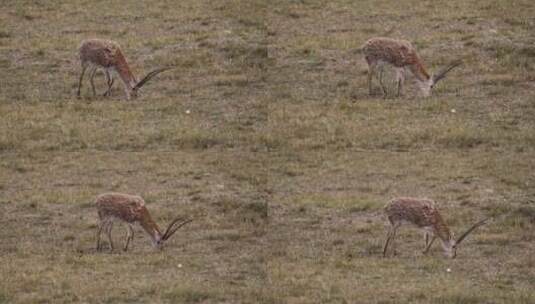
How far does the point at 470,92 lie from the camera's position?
39469 mm

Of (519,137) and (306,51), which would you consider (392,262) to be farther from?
(306,51)

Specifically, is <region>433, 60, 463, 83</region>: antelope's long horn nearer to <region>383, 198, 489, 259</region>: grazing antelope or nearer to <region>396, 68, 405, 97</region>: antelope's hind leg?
<region>396, 68, 405, 97</region>: antelope's hind leg

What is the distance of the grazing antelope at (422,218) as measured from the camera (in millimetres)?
32062

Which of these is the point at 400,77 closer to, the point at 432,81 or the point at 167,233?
the point at 432,81

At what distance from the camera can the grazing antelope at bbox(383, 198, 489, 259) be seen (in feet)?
105

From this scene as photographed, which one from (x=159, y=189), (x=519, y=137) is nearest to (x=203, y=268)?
(x=159, y=189)

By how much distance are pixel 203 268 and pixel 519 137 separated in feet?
30.1

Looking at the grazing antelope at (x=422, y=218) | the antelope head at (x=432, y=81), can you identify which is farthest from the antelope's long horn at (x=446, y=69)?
the grazing antelope at (x=422, y=218)

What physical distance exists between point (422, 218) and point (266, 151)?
20.9 feet

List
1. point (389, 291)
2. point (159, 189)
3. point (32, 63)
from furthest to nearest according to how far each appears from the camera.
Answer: point (32, 63)
point (159, 189)
point (389, 291)

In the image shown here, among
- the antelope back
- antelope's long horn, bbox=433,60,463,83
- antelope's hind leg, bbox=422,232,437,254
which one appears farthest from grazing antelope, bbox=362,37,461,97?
the antelope back

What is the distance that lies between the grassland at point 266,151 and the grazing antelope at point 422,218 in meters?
0.44

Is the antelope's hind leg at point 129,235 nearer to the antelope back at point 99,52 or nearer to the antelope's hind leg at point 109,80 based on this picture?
the antelope back at point 99,52

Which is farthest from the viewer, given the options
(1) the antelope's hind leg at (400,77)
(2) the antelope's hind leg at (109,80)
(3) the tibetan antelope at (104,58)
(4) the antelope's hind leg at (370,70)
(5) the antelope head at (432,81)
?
(5) the antelope head at (432,81)
